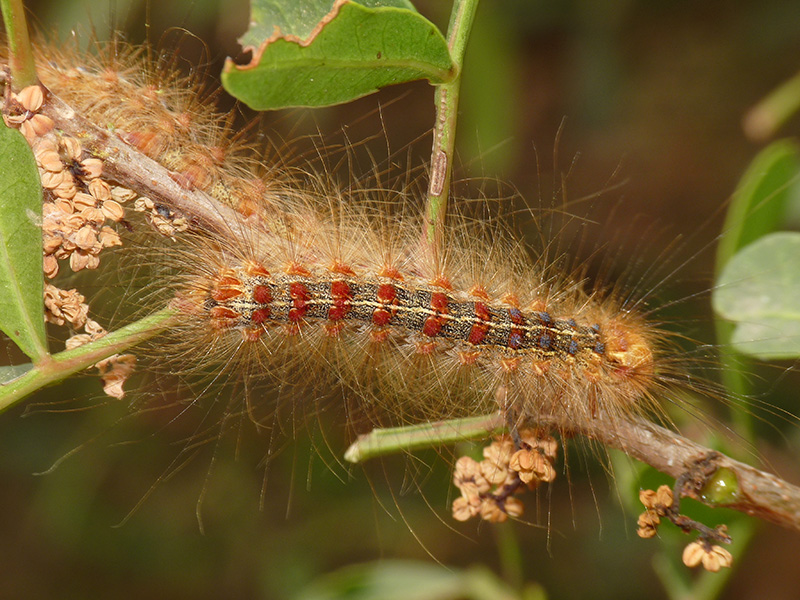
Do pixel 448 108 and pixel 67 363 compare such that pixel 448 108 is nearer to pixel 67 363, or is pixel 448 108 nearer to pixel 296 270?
pixel 296 270

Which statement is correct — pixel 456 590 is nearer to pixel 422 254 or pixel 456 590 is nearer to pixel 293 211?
pixel 422 254

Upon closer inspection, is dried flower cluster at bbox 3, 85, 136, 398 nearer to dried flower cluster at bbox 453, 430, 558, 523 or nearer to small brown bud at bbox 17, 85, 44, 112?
small brown bud at bbox 17, 85, 44, 112

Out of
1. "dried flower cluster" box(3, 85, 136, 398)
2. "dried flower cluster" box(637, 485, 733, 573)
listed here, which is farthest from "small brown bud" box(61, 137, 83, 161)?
"dried flower cluster" box(637, 485, 733, 573)

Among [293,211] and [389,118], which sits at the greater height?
[293,211]

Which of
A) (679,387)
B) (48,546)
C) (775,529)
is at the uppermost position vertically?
(679,387)

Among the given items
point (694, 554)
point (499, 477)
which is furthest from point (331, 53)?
point (694, 554)

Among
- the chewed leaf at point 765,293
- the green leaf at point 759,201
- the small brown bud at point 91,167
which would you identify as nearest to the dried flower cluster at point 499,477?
the chewed leaf at point 765,293

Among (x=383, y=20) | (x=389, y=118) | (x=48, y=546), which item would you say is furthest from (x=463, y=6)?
(x=48, y=546)
